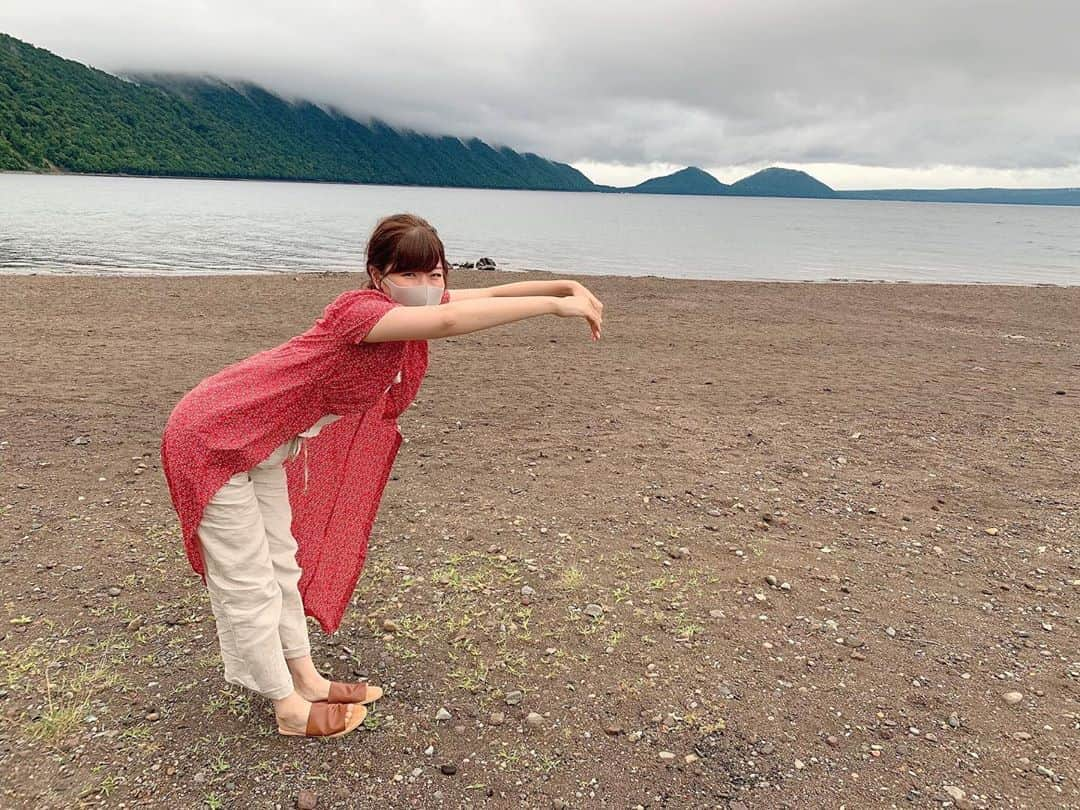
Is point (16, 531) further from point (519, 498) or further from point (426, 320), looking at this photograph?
point (426, 320)

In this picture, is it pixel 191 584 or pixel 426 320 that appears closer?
pixel 426 320

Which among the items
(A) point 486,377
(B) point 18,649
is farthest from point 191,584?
(A) point 486,377

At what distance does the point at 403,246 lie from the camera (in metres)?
2.78

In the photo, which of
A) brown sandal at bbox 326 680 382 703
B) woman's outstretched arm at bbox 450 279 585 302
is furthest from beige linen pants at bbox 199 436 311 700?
woman's outstretched arm at bbox 450 279 585 302

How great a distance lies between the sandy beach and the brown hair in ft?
6.77

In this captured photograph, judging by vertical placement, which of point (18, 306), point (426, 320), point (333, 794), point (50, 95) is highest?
point (50, 95)

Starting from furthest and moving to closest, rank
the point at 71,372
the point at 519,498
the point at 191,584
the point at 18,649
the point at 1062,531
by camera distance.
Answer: the point at 71,372 < the point at 519,498 < the point at 1062,531 < the point at 191,584 < the point at 18,649

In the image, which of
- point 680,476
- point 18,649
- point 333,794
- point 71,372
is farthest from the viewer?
point 71,372

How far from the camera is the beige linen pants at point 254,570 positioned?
2.83 meters

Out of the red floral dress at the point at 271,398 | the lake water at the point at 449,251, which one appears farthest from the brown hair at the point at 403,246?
the lake water at the point at 449,251

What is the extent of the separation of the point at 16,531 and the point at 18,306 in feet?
35.8

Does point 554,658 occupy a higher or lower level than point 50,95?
lower

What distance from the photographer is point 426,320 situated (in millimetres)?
2576

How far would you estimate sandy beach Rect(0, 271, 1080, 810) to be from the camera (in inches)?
122
